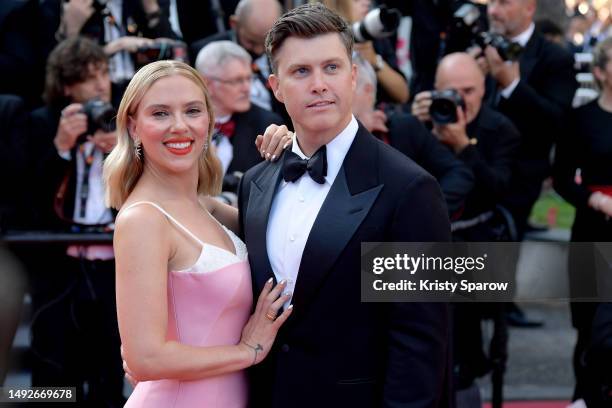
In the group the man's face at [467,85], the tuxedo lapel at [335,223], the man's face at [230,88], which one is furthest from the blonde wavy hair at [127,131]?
the man's face at [467,85]

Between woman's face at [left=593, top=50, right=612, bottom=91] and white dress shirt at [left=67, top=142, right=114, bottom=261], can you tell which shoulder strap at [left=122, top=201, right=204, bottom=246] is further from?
woman's face at [left=593, top=50, right=612, bottom=91]

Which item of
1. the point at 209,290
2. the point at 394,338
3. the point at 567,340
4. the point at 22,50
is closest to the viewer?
the point at 394,338

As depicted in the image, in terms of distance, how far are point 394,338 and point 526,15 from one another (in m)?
4.04

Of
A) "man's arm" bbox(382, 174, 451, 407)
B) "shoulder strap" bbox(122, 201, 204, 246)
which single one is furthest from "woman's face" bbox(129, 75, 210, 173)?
"man's arm" bbox(382, 174, 451, 407)

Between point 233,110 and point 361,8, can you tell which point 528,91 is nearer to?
point 361,8

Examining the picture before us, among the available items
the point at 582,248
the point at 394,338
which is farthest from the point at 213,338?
the point at 582,248

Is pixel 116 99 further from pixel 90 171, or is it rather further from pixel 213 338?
pixel 213 338

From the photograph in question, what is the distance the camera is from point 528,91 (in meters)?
5.60

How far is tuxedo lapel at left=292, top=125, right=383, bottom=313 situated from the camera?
254cm

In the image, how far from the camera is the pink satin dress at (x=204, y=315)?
270 cm

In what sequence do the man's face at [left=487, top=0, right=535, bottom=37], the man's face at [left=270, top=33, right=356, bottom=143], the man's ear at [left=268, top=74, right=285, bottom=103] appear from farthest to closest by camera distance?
the man's face at [left=487, top=0, right=535, bottom=37] → the man's ear at [left=268, top=74, right=285, bottom=103] → the man's face at [left=270, top=33, right=356, bottom=143]

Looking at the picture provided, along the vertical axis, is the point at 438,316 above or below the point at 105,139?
below

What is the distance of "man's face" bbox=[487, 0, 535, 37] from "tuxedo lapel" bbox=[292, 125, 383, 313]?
373 cm

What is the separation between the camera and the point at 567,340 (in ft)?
21.1
